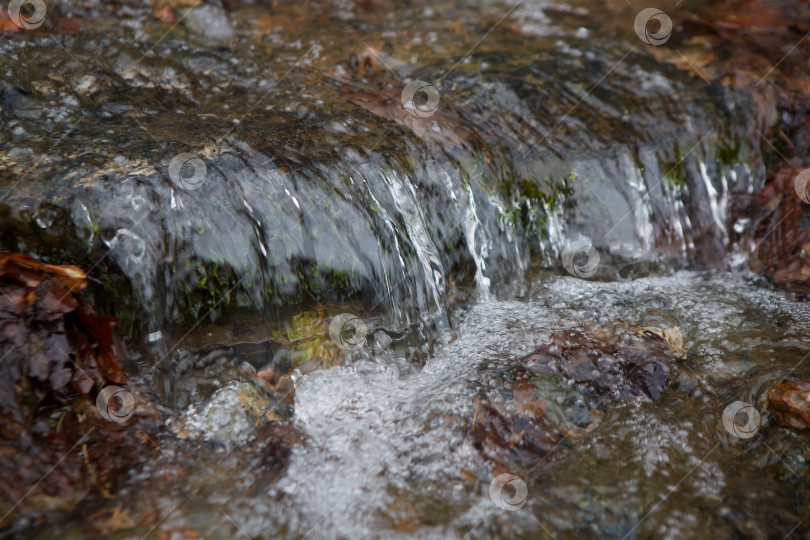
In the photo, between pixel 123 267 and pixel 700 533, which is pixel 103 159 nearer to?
pixel 123 267

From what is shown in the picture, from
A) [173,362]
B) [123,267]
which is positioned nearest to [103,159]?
[123,267]

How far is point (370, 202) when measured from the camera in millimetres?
3170
